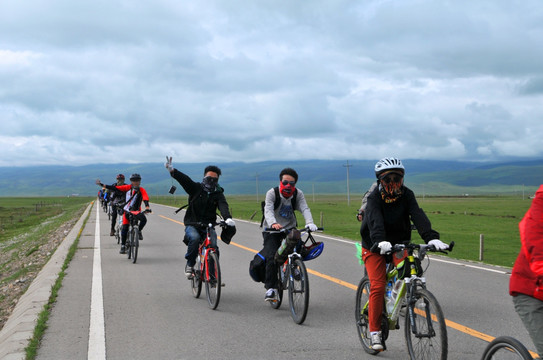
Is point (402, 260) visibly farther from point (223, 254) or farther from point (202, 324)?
point (223, 254)

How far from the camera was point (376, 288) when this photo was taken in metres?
5.59

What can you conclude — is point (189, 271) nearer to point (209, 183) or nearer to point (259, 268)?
point (209, 183)

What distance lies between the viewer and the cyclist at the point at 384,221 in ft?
18.0

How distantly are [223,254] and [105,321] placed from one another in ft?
26.5

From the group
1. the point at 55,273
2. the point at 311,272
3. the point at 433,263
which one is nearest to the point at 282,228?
the point at 311,272

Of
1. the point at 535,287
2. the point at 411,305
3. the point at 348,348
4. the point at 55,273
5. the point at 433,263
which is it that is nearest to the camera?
the point at 535,287

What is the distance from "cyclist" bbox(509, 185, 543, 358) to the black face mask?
5955 mm

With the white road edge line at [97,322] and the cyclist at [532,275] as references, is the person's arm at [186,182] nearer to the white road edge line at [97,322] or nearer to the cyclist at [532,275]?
the white road edge line at [97,322]

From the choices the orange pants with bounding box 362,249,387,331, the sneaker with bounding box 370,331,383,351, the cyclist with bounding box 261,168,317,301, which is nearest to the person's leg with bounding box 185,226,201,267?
the cyclist with bounding box 261,168,317,301

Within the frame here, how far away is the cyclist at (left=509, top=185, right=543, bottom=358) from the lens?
3533mm

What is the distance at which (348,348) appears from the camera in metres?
6.13

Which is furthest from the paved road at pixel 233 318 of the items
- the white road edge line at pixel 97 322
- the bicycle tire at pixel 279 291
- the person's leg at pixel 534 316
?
the person's leg at pixel 534 316

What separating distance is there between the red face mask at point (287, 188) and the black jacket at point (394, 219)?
89.7 inches

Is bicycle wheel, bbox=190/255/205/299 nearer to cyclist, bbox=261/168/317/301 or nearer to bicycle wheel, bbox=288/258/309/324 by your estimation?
cyclist, bbox=261/168/317/301
